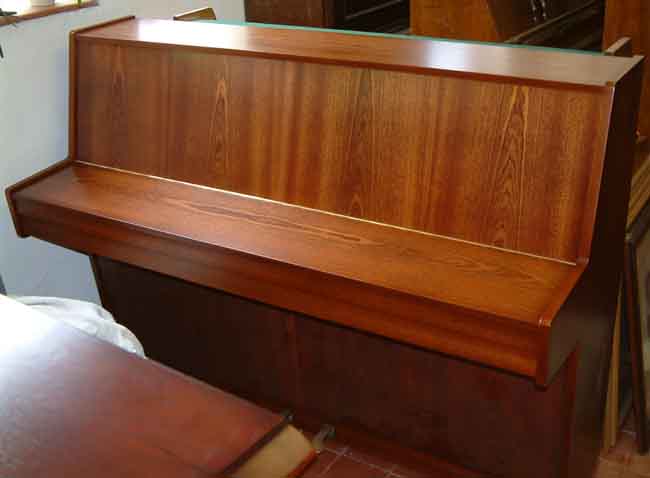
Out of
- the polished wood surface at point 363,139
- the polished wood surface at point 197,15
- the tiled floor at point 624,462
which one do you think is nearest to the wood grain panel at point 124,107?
the polished wood surface at point 363,139

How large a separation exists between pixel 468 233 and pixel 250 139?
66 centimetres

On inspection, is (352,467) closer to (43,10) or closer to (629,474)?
(629,474)

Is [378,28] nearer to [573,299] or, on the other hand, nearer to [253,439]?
[573,299]

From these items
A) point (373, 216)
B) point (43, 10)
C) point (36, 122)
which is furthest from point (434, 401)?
point (43, 10)

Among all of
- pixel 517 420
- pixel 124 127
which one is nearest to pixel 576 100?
pixel 517 420

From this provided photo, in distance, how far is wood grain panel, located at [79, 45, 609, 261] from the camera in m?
1.77

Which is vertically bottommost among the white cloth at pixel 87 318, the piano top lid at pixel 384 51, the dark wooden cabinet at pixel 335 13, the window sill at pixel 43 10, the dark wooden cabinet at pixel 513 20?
the white cloth at pixel 87 318

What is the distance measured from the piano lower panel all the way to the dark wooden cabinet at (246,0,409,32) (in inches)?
96.3

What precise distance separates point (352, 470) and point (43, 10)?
165 centimetres

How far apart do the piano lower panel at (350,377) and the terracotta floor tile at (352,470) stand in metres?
0.11

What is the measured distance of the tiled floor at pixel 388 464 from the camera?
2.31m

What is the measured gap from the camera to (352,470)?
95.0 inches

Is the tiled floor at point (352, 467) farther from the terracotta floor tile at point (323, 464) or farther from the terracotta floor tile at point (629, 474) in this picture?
the terracotta floor tile at point (629, 474)

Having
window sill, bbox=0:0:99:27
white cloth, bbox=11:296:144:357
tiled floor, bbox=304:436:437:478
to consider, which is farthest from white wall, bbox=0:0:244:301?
tiled floor, bbox=304:436:437:478
